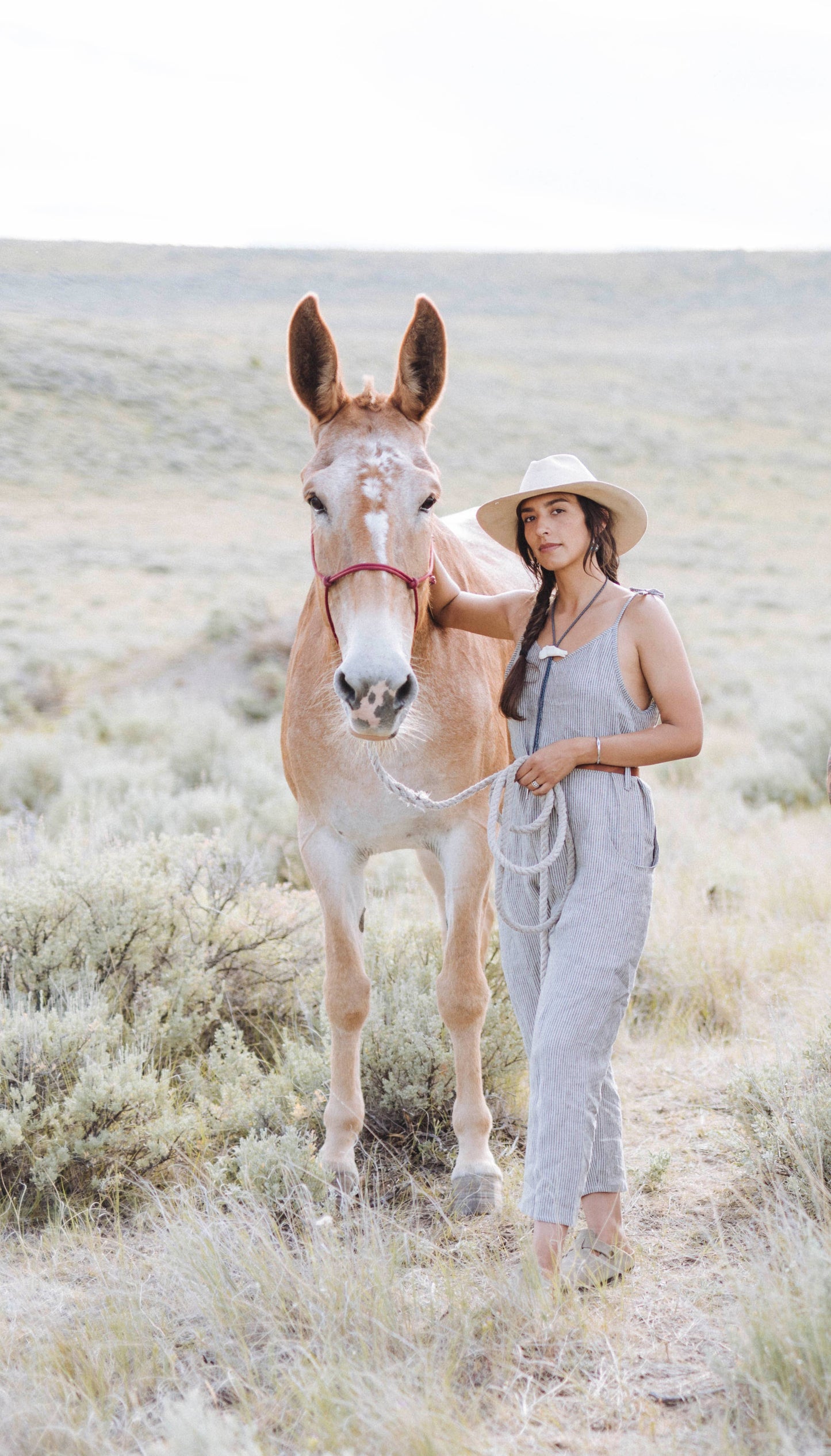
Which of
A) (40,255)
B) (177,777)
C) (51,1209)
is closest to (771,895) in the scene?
(51,1209)

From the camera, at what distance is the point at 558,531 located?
278 centimetres

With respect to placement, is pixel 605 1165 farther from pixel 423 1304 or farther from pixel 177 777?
pixel 177 777

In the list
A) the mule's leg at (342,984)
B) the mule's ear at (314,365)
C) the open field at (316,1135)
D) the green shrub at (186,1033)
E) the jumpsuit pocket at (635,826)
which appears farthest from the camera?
the mule's leg at (342,984)

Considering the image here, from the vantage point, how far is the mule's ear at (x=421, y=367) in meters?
3.15

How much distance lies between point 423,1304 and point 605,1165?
0.60 m

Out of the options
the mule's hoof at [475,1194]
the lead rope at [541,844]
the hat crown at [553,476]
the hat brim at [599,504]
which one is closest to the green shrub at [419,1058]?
the mule's hoof at [475,1194]

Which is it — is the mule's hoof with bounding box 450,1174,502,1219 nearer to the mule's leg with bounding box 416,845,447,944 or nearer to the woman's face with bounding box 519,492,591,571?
the mule's leg with bounding box 416,845,447,944

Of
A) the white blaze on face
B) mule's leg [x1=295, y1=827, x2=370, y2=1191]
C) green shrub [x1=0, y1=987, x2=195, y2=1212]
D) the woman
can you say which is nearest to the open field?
green shrub [x1=0, y1=987, x2=195, y2=1212]

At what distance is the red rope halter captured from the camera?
2777 mm

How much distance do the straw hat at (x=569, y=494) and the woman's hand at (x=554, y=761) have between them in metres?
0.52

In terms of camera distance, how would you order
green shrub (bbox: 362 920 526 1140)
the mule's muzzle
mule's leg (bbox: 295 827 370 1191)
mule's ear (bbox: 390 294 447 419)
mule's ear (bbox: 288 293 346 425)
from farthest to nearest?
green shrub (bbox: 362 920 526 1140) < mule's leg (bbox: 295 827 370 1191) < mule's ear (bbox: 390 294 447 419) < mule's ear (bbox: 288 293 346 425) < the mule's muzzle

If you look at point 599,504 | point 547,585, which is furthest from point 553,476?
point 547,585

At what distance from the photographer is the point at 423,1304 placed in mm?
2486

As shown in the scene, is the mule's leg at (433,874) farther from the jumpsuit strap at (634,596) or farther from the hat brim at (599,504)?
the jumpsuit strap at (634,596)
